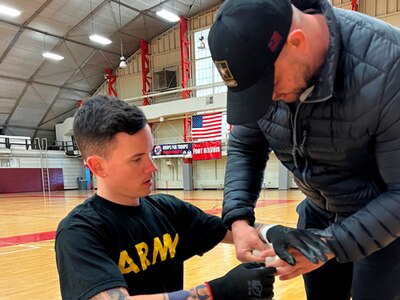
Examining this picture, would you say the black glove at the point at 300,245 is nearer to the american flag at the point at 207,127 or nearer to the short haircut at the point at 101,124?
the short haircut at the point at 101,124

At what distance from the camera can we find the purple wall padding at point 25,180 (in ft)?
56.1

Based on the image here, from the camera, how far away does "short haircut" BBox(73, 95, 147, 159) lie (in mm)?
1121

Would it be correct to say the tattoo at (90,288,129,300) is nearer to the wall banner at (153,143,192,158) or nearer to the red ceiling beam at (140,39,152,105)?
the wall banner at (153,143,192,158)

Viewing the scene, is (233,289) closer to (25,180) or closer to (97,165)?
(97,165)

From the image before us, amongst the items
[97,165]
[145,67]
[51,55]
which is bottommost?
[97,165]

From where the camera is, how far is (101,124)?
1.12 m

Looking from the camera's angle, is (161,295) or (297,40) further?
(161,295)

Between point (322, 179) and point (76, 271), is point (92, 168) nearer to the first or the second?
point (76, 271)

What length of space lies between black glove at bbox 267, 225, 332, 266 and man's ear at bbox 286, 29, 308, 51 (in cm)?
49

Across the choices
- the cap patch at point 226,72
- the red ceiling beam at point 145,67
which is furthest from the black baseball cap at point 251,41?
the red ceiling beam at point 145,67

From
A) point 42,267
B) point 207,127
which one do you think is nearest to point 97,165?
point 42,267

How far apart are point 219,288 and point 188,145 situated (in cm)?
1316

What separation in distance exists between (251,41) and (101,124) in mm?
563

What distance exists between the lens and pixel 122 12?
45.5 feet
